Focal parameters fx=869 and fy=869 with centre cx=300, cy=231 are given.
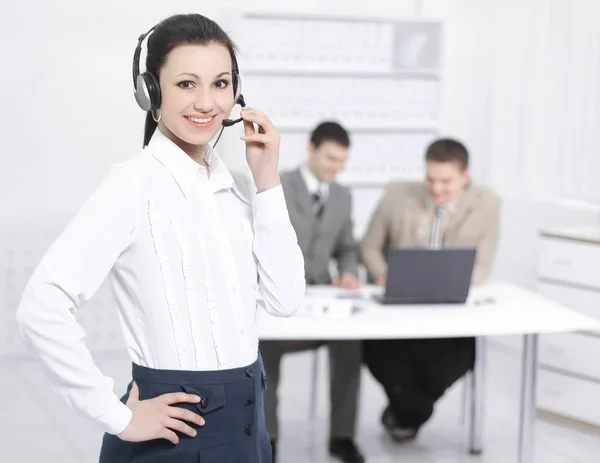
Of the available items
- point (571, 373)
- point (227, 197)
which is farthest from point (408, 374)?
point (227, 197)

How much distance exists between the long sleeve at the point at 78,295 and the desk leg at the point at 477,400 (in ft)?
7.62

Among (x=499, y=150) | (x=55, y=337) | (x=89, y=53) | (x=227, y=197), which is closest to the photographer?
(x=55, y=337)

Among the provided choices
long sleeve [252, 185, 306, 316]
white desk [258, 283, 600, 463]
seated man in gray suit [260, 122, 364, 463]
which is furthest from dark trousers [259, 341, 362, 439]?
long sleeve [252, 185, 306, 316]

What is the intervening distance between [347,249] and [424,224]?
0.35 metres

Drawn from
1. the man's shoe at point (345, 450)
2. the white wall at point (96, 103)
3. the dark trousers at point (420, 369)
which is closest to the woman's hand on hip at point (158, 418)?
the man's shoe at point (345, 450)

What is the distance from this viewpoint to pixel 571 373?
151 inches

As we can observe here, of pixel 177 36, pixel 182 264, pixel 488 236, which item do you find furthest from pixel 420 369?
pixel 177 36

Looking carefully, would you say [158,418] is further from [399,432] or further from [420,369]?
[399,432]

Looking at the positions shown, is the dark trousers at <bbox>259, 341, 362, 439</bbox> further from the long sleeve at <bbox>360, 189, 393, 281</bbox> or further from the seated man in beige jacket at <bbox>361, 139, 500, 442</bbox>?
the long sleeve at <bbox>360, 189, 393, 281</bbox>

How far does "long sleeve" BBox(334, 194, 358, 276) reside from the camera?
12.2 feet

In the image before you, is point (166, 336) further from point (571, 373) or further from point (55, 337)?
point (571, 373)

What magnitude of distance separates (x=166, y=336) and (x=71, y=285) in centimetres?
17

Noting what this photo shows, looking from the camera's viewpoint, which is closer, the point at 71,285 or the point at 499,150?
the point at 71,285

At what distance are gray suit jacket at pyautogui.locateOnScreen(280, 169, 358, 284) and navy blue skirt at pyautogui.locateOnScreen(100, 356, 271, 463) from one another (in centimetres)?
217
